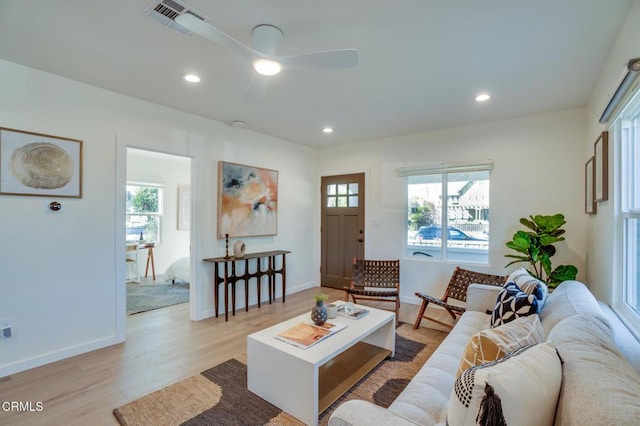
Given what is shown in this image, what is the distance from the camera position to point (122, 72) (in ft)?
8.33

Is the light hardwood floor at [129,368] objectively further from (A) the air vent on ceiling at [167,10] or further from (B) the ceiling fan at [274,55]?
(A) the air vent on ceiling at [167,10]

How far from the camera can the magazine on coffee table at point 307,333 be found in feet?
6.70

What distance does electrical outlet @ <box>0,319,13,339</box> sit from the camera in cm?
237

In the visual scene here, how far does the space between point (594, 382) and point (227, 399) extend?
204cm

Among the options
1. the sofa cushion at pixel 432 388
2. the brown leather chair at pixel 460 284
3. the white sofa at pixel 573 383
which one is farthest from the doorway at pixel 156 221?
the white sofa at pixel 573 383

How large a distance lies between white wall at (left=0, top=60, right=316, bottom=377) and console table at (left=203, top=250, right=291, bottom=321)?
0.20 meters

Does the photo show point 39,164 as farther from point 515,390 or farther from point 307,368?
point 515,390

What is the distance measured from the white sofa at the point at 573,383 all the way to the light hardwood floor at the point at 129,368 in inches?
69.9

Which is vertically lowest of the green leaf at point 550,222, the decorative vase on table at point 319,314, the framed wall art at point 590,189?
the decorative vase on table at point 319,314

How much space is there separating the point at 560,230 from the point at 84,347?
4.94 metres

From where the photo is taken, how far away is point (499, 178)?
3.78 meters

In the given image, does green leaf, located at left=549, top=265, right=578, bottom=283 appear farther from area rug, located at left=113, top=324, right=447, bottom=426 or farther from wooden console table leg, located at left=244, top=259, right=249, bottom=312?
wooden console table leg, located at left=244, top=259, right=249, bottom=312

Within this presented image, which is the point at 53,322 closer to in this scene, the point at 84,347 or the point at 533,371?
the point at 84,347

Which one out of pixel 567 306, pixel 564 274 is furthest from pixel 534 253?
pixel 567 306
